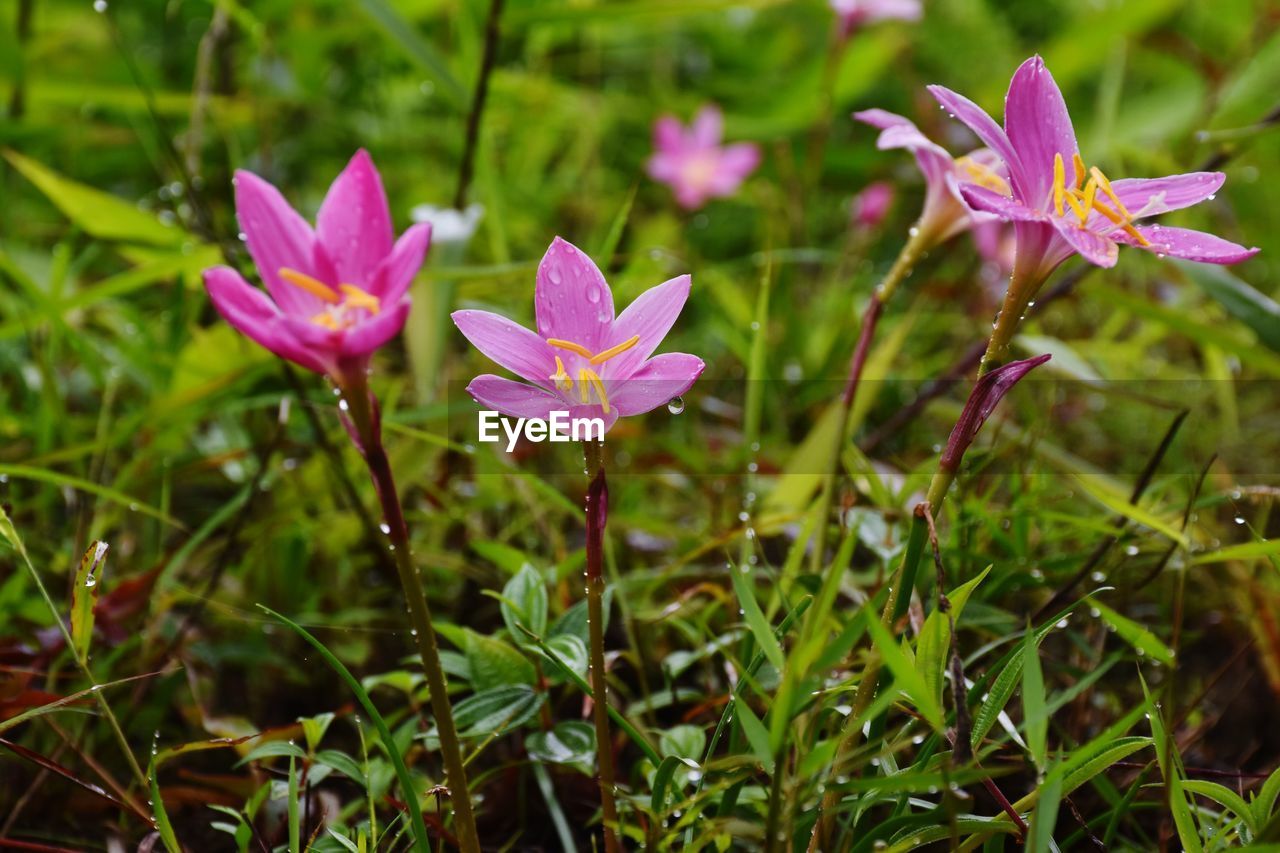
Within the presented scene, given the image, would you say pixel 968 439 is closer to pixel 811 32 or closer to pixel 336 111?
pixel 336 111

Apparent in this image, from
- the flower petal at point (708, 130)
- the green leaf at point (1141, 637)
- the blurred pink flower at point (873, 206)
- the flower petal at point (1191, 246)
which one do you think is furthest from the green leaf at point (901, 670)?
the flower petal at point (708, 130)

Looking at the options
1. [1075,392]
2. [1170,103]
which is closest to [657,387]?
[1075,392]

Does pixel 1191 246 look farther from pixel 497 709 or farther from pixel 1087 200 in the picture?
pixel 497 709

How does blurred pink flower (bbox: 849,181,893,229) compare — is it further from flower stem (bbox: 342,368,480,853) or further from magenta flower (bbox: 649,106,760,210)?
flower stem (bbox: 342,368,480,853)

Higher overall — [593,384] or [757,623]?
[593,384]

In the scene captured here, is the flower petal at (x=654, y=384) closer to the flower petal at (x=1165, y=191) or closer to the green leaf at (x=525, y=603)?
the green leaf at (x=525, y=603)

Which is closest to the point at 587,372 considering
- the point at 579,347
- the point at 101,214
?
the point at 579,347

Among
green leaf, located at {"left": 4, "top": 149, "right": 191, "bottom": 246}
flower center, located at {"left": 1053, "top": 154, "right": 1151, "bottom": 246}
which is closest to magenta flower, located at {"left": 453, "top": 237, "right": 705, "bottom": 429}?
flower center, located at {"left": 1053, "top": 154, "right": 1151, "bottom": 246}
